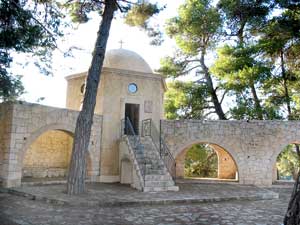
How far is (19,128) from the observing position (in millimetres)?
9859

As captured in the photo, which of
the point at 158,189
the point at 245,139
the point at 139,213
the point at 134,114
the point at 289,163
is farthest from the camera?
the point at 289,163

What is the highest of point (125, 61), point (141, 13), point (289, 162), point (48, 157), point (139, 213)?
point (141, 13)

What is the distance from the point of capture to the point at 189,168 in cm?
2062

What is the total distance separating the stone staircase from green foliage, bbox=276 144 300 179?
1196cm

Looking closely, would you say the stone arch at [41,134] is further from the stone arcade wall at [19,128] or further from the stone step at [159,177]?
the stone step at [159,177]

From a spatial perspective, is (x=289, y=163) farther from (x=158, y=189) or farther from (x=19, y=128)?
(x=19, y=128)

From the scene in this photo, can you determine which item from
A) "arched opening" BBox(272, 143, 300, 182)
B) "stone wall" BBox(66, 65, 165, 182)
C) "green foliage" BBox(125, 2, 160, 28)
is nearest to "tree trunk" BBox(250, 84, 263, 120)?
"arched opening" BBox(272, 143, 300, 182)

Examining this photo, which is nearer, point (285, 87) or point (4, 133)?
point (4, 133)

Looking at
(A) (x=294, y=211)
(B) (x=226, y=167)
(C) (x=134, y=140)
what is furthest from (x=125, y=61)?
(A) (x=294, y=211)

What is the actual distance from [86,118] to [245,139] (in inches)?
301

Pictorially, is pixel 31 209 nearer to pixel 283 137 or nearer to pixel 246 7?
pixel 246 7

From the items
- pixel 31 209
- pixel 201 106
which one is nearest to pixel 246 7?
pixel 201 106

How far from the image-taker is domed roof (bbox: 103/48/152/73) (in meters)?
13.3

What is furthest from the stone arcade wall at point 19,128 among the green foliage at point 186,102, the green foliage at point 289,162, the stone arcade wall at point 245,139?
the green foliage at point 289,162
